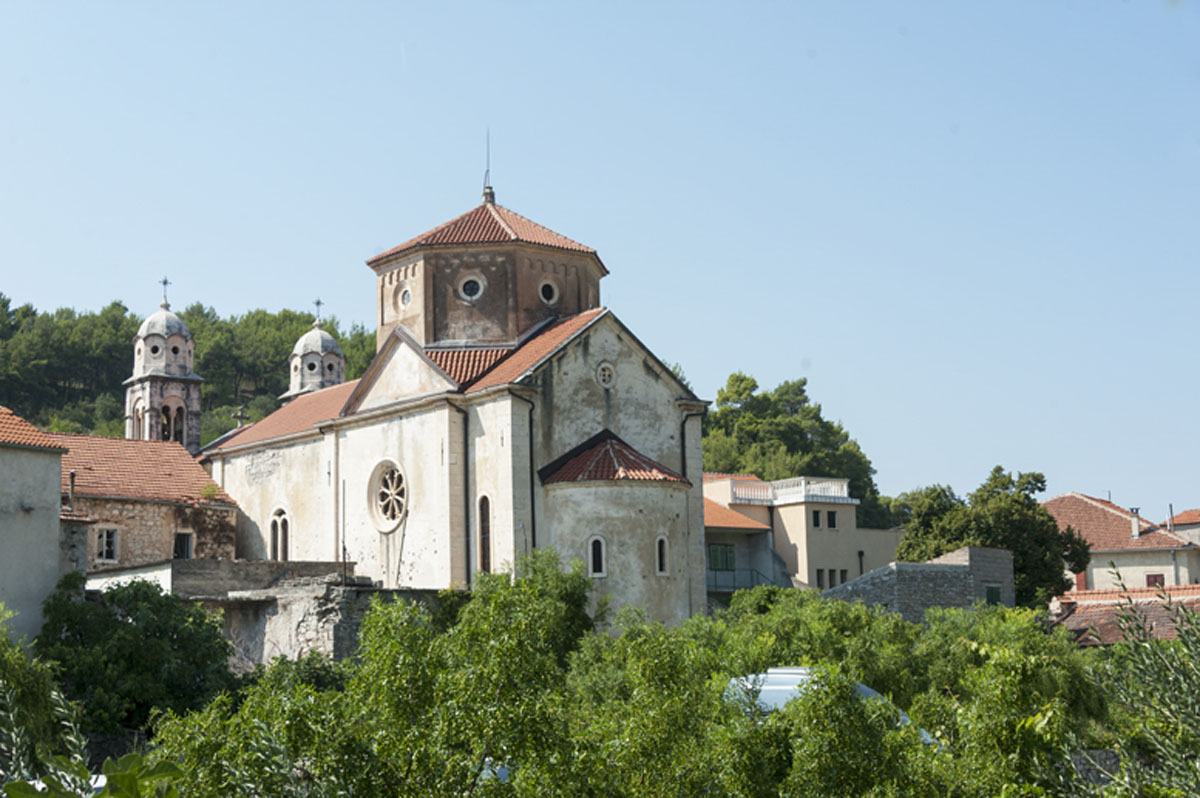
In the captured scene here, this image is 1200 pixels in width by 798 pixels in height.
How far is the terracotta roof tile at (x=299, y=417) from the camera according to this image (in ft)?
137

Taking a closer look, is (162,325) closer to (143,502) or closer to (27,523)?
(143,502)

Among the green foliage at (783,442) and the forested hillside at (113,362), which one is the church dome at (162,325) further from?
the green foliage at (783,442)

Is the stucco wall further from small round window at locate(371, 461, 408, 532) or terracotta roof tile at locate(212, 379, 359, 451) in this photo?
terracotta roof tile at locate(212, 379, 359, 451)

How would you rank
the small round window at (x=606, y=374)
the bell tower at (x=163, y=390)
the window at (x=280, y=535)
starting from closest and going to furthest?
1. the small round window at (x=606, y=374)
2. the window at (x=280, y=535)
3. the bell tower at (x=163, y=390)

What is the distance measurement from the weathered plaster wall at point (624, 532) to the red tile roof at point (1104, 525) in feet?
87.4

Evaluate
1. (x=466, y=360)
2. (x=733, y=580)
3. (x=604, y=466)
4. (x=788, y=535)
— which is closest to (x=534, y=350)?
(x=466, y=360)

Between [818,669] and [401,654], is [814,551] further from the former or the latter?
[401,654]

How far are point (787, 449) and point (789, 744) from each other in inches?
2455

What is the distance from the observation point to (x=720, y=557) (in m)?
48.5

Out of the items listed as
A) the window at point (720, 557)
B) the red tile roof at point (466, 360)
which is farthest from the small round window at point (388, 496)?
the window at point (720, 557)

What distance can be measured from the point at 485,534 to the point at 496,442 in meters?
2.16

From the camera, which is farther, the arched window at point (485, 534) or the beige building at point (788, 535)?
the beige building at point (788, 535)

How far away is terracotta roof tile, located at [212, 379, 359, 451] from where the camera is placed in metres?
41.8

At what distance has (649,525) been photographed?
34.1m
